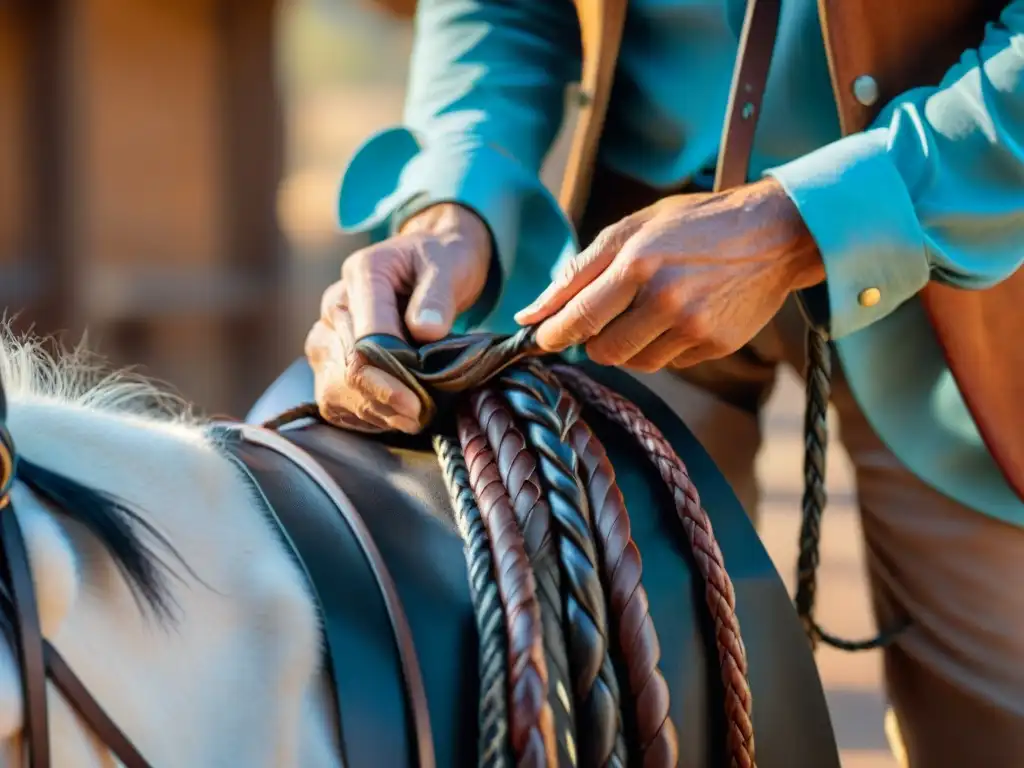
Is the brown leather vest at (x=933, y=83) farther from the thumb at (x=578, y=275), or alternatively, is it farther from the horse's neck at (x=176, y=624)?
the horse's neck at (x=176, y=624)

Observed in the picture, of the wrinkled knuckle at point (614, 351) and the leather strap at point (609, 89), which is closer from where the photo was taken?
the wrinkled knuckle at point (614, 351)

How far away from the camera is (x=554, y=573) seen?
2.10 ft

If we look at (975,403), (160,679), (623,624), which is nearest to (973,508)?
(975,403)

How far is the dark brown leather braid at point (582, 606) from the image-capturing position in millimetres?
621

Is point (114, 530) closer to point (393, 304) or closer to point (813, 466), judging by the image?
point (393, 304)

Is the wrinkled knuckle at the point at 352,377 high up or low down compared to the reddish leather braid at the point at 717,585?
up

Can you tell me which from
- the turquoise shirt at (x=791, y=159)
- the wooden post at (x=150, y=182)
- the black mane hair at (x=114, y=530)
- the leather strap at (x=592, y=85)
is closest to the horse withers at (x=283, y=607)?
the black mane hair at (x=114, y=530)

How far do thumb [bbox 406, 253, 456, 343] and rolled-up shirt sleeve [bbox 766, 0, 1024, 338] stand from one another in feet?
0.78

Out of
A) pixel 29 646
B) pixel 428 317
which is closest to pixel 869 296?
pixel 428 317

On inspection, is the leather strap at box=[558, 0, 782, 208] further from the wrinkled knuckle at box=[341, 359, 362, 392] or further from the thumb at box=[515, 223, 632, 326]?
the wrinkled knuckle at box=[341, 359, 362, 392]

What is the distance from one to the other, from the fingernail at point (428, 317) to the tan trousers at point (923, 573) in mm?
253

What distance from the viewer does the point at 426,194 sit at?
0.97m

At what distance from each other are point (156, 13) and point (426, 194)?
2.76 m

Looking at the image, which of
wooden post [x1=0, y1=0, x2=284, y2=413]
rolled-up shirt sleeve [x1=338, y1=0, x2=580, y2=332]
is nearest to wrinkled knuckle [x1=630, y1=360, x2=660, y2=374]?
rolled-up shirt sleeve [x1=338, y1=0, x2=580, y2=332]
